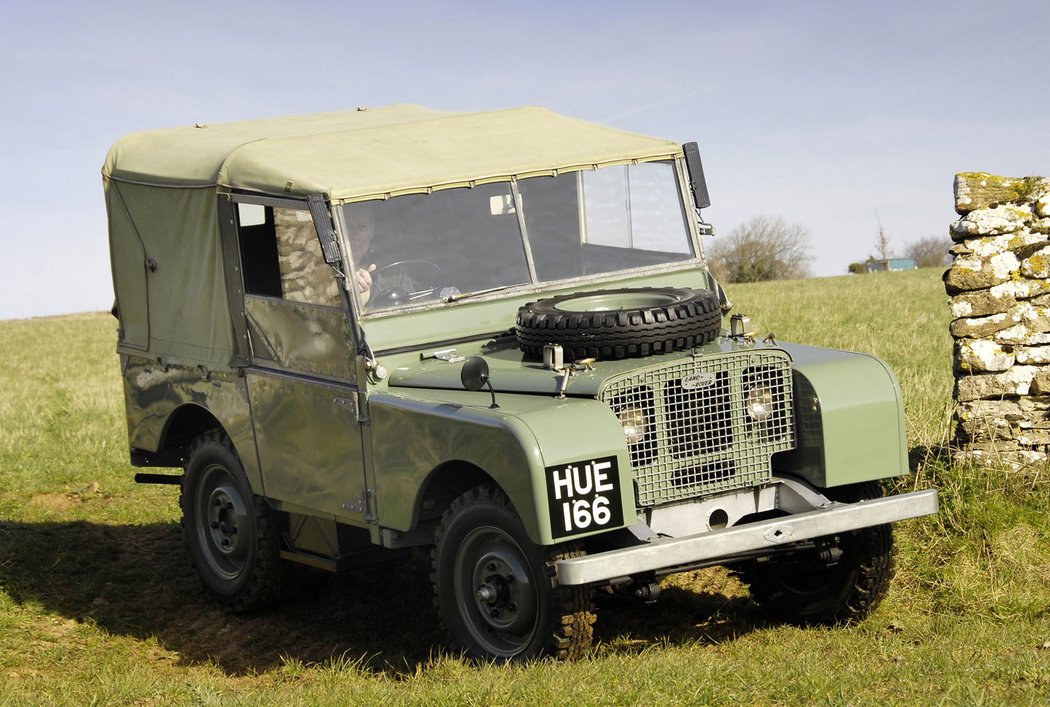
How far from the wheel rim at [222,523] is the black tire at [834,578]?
307 centimetres

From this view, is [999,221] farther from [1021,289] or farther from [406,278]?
[406,278]

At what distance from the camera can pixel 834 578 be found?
23.1ft

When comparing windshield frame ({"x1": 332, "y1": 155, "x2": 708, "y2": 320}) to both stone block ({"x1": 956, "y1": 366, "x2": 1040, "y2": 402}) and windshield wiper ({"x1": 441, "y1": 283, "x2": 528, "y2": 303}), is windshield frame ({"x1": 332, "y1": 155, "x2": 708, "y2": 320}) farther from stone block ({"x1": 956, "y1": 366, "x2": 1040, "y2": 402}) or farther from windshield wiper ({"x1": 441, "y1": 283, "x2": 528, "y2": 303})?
stone block ({"x1": 956, "y1": 366, "x2": 1040, "y2": 402})

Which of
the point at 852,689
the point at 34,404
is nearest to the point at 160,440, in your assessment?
the point at 852,689

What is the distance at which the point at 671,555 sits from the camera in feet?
18.6

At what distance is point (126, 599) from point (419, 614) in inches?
85.3

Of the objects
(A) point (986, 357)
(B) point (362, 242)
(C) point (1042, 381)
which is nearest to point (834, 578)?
(A) point (986, 357)

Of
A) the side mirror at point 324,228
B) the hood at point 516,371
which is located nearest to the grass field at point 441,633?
the hood at point 516,371

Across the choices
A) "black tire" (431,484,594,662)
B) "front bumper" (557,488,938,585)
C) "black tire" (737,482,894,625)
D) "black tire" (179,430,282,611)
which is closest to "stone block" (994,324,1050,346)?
"black tire" (737,482,894,625)

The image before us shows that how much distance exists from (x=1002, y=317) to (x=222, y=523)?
511cm

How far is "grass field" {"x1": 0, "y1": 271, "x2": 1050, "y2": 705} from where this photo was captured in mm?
5473

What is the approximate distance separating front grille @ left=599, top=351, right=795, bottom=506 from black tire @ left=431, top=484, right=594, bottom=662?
0.56 metres

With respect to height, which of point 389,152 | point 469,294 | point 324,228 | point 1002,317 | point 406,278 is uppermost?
point 389,152

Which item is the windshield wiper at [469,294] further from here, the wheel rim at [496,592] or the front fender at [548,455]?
the wheel rim at [496,592]
